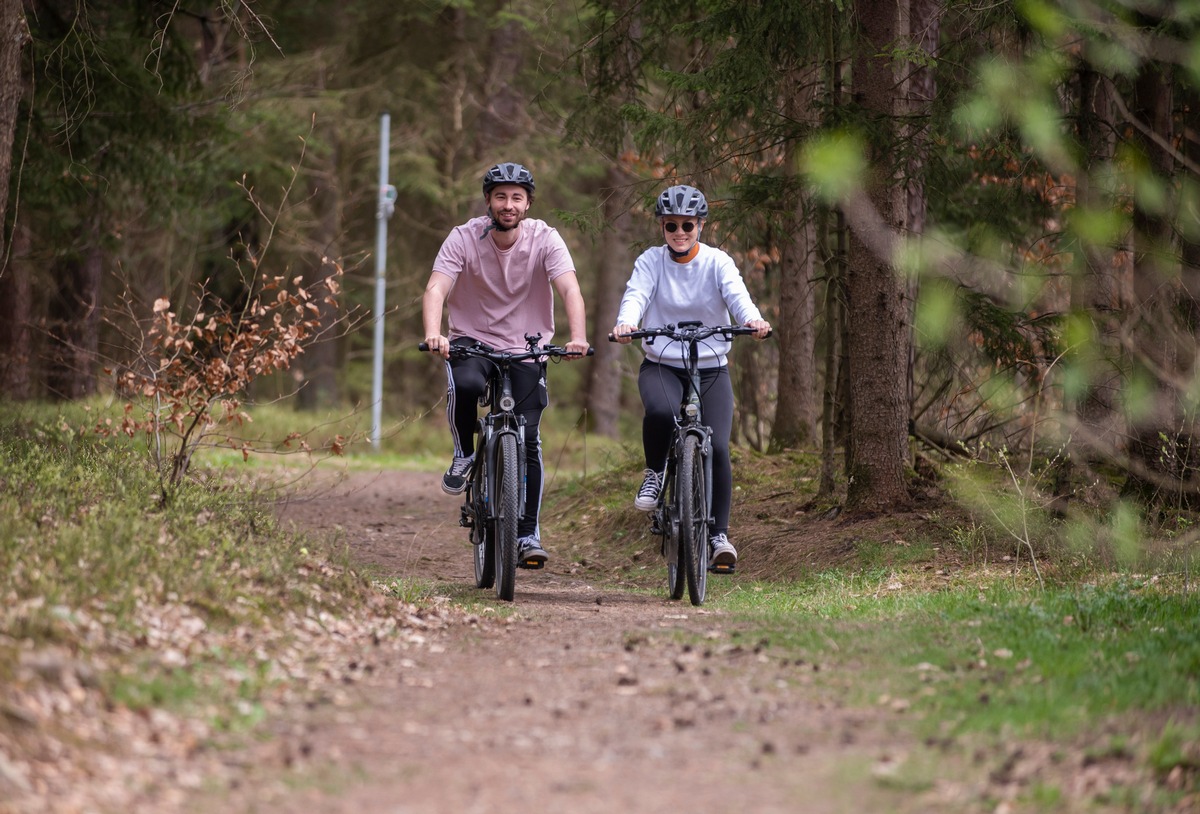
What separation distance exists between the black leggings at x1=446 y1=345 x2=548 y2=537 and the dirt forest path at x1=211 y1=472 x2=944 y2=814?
1366 millimetres

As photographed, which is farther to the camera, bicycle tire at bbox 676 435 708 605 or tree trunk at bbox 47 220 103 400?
tree trunk at bbox 47 220 103 400

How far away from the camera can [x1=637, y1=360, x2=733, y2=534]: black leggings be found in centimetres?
766

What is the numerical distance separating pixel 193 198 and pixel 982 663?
47.1 ft

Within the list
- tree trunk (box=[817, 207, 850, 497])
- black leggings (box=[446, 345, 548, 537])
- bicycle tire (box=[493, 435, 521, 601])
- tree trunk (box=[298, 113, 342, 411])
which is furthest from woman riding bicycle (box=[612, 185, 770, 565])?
tree trunk (box=[298, 113, 342, 411])

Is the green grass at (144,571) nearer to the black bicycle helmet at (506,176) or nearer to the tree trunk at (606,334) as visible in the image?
the black bicycle helmet at (506,176)

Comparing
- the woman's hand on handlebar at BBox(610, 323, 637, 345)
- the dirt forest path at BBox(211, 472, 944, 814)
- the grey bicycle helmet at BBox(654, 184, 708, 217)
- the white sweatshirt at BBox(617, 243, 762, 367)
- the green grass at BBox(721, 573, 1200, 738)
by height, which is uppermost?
the grey bicycle helmet at BBox(654, 184, 708, 217)

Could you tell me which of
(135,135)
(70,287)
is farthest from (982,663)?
(70,287)

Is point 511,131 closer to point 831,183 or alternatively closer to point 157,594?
point 157,594

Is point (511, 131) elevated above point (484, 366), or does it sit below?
above

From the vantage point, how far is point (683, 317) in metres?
7.79

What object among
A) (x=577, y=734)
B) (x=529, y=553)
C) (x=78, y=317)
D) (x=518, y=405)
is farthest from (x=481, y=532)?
(x=78, y=317)

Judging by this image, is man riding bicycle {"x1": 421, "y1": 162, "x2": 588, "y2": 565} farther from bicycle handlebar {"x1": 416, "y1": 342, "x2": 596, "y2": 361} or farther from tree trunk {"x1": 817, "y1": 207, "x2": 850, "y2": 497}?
tree trunk {"x1": 817, "y1": 207, "x2": 850, "y2": 497}

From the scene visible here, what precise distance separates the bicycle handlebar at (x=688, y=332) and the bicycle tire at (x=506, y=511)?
2.79 feet

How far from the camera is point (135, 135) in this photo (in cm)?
1458
